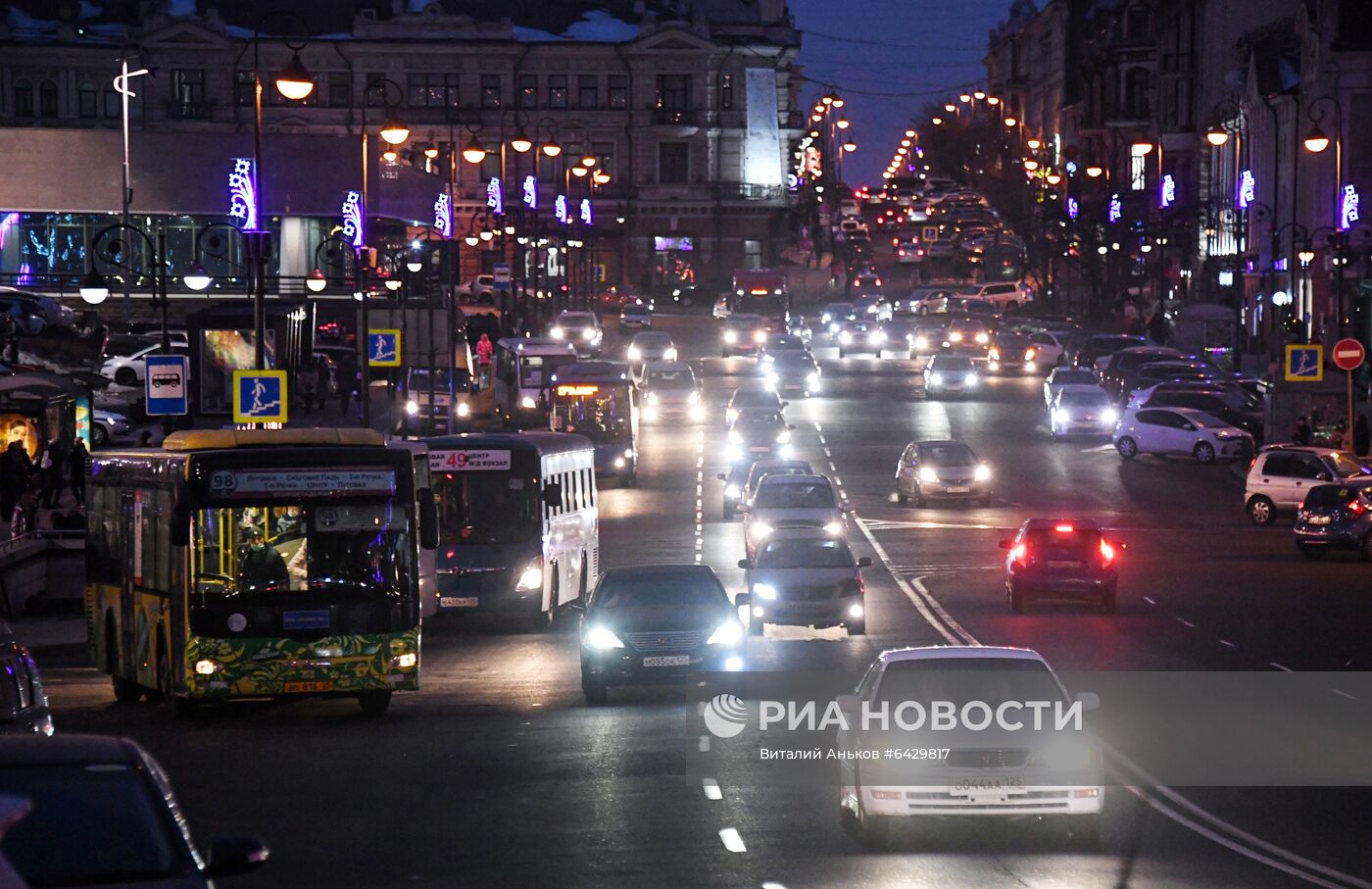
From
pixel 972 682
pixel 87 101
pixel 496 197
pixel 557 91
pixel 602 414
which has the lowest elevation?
pixel 972 682

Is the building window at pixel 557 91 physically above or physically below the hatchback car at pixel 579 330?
above

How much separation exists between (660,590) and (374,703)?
3.38 meters

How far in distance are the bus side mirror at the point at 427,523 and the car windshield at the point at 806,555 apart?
25.5 ft

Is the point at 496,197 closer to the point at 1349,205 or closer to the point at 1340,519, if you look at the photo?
the point at 1349,205

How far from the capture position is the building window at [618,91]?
13062 cm

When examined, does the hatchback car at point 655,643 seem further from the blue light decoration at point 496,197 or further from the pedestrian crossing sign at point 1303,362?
the blue light decoration at point 496,197

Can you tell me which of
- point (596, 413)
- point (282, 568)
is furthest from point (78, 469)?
point (282, 568)

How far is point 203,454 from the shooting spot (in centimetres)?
2211

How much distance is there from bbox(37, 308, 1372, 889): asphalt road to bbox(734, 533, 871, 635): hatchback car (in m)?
0.38

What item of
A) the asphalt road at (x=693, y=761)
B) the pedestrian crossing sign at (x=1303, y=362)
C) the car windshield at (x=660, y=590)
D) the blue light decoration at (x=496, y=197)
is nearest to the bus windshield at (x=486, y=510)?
the asphalt road at (x=693, y=761)

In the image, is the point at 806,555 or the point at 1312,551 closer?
A: the point at 806,555

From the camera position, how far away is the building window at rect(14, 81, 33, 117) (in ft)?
408

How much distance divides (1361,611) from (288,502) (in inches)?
669

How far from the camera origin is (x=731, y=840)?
49.3 ft
